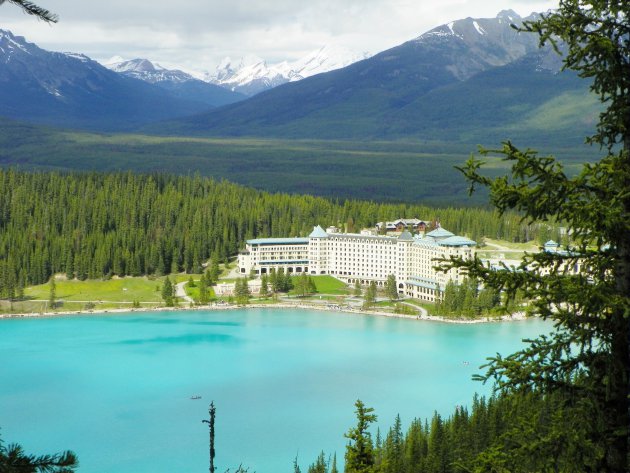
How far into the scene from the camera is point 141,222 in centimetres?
6769

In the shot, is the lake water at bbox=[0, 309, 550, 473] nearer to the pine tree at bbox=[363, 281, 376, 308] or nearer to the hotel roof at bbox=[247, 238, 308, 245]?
the pine tree at bbox=[363, 281, 376, 308]

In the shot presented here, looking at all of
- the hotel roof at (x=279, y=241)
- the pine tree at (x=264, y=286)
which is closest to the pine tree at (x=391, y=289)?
the pine tree at (x=264, y=286)

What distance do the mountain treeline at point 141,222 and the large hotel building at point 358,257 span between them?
3.57 meters

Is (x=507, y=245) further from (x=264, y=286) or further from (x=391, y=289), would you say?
(x=264, y=286)

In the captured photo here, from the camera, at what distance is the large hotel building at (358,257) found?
55188mm

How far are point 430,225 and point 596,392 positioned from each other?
60831 mm

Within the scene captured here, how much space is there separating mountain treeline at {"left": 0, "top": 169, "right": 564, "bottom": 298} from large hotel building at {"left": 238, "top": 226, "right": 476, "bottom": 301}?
11.7 ft

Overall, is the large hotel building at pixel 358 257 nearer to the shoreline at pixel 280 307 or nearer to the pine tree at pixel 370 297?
the pine tree at pixel 370 297

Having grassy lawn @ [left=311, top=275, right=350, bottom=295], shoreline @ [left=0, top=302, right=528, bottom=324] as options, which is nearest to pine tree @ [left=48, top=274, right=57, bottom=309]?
shoreline @ [left=0, top=302, right=528, bottom=324]

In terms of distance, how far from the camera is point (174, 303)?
53469mm

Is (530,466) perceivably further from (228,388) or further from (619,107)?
(228,388)

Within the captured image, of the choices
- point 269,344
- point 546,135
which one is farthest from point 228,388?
point 546,135

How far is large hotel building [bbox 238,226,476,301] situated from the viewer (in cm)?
5519

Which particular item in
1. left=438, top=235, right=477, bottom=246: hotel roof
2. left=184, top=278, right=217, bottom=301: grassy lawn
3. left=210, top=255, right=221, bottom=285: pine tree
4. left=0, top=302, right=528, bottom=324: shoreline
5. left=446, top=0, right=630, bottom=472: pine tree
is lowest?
left=0, top=302, right=528, bottom=324: shoreline
